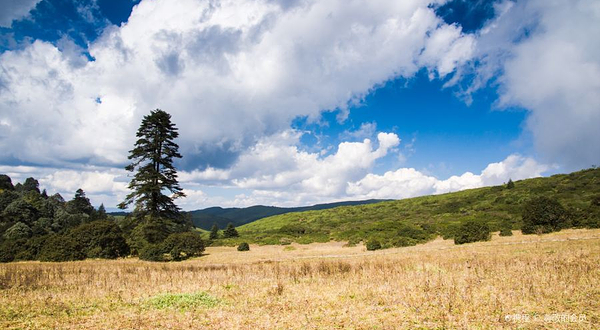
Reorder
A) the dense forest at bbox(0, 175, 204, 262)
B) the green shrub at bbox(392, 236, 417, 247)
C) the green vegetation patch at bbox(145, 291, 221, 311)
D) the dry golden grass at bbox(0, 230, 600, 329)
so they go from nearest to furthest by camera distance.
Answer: the dry golden grass at bbox(0, 230, 600, 329) < the green vegetation patch at bbox(145, 291, 221, 311) < the dense forest at bbox(0, 175, 204, 262) < the green shrub at bbox(392, 236, 417, 247)

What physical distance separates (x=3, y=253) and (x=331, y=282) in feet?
102

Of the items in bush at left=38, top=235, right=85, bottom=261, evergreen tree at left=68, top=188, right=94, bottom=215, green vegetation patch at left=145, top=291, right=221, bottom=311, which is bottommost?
green vegetation patch at left=145, top=291, right=221, bottom=311

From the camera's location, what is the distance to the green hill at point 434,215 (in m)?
35.9

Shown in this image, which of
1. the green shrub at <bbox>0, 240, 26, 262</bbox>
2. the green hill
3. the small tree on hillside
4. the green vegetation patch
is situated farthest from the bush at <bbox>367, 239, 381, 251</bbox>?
the small tree on hillside

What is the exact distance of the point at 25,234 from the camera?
37.6 meters

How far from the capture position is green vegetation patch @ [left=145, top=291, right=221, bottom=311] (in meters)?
9.00

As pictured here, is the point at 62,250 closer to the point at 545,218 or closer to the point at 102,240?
the point at 102,240

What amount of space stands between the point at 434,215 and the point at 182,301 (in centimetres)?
5891

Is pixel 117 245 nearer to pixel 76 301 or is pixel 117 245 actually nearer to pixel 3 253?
pixel 3 253

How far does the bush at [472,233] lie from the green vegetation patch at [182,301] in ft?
79.5

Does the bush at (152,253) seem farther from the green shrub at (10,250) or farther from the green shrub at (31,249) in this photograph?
the green shrub at (10,250)

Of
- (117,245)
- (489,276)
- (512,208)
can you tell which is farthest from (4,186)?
(512,208)

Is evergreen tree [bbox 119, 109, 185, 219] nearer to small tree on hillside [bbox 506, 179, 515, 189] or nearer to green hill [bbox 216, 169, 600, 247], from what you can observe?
green hill [bbox 216, 169, 600, 247]

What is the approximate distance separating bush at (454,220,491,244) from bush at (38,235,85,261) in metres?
33.5
